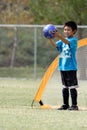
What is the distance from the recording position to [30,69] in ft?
77.3

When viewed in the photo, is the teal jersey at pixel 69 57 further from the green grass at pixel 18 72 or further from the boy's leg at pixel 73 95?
the green grass at pixel 18 72

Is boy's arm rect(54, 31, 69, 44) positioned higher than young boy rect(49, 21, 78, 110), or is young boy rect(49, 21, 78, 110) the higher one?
boy's arm rect(54, 31, 69, 44)

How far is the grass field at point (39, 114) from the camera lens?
9.35 m

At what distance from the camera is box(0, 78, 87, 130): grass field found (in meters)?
9.35

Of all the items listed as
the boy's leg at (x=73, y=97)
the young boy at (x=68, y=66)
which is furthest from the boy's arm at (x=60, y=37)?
the boy's leg at (x=73, y=97)

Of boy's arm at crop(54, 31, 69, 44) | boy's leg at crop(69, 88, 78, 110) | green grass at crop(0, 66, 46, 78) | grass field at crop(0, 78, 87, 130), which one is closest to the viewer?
grass field at crop(0, 78, 87, 130)

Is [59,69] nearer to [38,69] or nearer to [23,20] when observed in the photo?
[38,69]

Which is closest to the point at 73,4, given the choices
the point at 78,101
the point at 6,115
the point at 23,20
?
the point at 23,20

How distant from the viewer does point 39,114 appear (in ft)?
35.4

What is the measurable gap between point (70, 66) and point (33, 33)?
11.8 m

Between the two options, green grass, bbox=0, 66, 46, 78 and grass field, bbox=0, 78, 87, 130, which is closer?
grass field, bbox=0, 78, 87, 130

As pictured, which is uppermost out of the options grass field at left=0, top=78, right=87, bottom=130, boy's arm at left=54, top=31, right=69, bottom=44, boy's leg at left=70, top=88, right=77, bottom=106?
boy's arm at left=54, top=31, right=69, bottom=44

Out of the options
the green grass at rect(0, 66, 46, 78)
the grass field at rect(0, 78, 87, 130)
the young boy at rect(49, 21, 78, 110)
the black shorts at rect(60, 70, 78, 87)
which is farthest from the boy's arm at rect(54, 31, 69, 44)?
the green grass at rect(0, 66, 46, 78)

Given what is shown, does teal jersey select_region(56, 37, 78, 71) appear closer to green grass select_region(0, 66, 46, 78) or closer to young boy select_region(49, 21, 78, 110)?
young boy select_region(49, 21, 78, 110)
